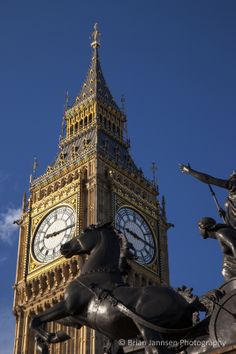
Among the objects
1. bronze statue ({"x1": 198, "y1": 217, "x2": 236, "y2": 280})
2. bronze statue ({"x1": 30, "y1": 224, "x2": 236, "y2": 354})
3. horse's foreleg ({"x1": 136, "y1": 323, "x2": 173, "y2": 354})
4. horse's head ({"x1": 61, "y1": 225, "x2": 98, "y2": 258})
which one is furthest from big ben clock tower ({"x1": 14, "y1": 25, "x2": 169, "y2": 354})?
horse's foreleg ({"x1": 136, "y1": 323, "x2": 173, "y2": 354})

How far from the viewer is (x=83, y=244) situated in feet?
35.4

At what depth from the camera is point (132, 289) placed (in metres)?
9.60

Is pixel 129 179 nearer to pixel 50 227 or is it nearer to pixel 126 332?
pixel 50 227

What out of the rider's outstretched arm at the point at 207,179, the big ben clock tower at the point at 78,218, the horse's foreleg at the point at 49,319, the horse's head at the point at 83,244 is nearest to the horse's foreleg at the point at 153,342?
the horse's foreleg at the point at 49,319

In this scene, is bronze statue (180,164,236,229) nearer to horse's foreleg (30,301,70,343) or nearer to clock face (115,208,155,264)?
horse's foreleg (30,301,70,343)

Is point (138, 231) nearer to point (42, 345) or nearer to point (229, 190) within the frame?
point (229, 190)

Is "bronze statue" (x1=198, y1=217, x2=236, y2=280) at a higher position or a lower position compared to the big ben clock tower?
lower

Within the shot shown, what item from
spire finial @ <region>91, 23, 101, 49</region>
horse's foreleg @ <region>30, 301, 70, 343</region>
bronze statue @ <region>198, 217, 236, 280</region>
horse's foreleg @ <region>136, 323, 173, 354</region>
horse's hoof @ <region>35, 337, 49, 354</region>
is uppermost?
spire finial @ <region>91, 23, 101, 49</region>

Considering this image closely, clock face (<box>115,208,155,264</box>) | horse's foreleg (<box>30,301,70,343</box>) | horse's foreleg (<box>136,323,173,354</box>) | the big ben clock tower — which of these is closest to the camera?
horse's foreleg (<box>136,323,173,354</box>)

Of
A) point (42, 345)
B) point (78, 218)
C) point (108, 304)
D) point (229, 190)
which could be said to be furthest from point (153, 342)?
point (78, 218)

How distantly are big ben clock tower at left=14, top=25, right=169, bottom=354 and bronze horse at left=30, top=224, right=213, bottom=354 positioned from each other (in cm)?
2846

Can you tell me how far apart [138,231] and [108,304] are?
35.0 m

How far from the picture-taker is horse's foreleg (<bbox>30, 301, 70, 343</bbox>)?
10.0m

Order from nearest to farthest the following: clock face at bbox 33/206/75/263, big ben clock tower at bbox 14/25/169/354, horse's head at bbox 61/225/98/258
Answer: horse's head at bbox 61/225/98/258, big ben clock tower at bbox 14/25/169/354, clock face at bbox 33/206/75/263
